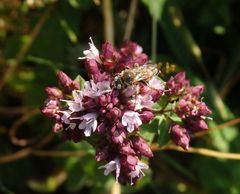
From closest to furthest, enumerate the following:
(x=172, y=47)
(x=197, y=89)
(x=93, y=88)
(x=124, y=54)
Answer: (x=93, y=88) → (x=197, y=89) → (x=124, y=54) → (x=172, y=47)

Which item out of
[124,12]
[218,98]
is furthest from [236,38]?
[124,12]

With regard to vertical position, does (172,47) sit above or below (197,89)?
above

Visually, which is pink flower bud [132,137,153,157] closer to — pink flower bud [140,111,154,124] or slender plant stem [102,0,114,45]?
pink flower bud [140,111,154,124]

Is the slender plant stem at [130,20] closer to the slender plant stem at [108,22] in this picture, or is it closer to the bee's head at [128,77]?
the slender plant stem at [108,22]

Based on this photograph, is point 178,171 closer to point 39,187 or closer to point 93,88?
point 39,187

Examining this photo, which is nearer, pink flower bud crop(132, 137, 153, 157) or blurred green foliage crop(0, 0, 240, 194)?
pink flower bud crop(132, 137, 153, 157)

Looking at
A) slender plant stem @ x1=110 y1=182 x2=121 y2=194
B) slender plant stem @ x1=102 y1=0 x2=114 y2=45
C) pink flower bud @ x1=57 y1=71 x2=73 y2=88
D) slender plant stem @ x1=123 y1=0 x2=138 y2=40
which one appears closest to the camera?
pink flower bud @ x1=57 y1=71 x2=73 y2=88

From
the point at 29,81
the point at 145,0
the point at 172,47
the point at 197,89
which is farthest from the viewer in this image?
the point at 29,81

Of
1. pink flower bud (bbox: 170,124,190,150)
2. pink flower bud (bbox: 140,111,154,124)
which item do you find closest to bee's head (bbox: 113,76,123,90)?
pink flower bud (bbox: 140,111,154,124)

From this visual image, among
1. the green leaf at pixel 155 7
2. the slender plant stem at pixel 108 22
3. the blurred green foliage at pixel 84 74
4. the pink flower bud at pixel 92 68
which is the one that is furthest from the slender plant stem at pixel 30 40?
the pink flower bud at pixel 92 68
